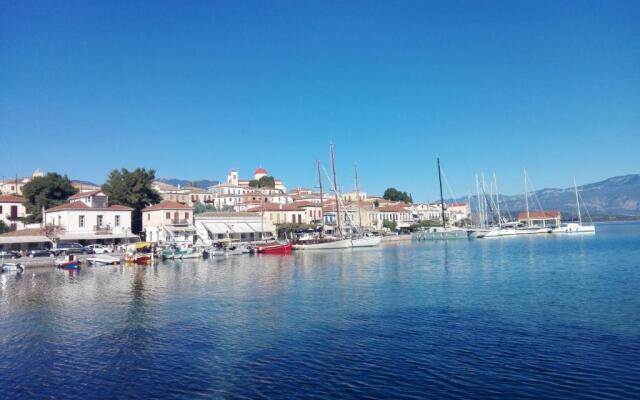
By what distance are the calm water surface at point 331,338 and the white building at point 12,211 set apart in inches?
1341

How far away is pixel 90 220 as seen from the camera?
2313 inches

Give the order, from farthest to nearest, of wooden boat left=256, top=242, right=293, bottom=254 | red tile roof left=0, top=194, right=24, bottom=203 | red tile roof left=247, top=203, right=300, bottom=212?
red tile roof left=247, top=203, right=300, bottom=212 < red tile roof left=0, top=194, right=24, bottom=203 < wooden boat left=256, top=242, right=293, bottom=254

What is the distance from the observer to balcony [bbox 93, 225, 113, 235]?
193ft

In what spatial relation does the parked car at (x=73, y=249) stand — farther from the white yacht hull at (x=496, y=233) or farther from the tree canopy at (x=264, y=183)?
the tree canopy at (x=264, y=183)

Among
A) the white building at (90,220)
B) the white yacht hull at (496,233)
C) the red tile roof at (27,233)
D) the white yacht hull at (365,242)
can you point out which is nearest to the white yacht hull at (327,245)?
the white yacht hull at (365,242)

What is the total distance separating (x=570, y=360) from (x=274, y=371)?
27.3ft

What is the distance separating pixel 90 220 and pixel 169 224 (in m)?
9.50

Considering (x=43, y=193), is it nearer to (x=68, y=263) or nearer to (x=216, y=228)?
(x=216, y=228)

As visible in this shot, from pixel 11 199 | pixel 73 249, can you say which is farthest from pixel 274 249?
pixel 11 199

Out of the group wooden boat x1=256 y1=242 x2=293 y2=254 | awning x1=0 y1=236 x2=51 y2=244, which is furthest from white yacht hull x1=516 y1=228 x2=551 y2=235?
awning x1=0 y1=236 x2=51 y2=244

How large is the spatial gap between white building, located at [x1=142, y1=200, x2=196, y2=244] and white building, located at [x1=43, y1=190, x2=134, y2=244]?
12.2ft

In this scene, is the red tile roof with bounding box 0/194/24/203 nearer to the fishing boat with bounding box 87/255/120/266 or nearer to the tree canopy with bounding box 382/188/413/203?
the fishing boat with bounding box 87/255/120/266

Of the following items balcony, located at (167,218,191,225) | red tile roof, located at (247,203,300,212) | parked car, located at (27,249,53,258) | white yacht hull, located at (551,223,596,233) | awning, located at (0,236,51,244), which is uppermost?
red tile roof, located at (247,203,300,212)

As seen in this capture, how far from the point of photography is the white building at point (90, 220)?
187ft
